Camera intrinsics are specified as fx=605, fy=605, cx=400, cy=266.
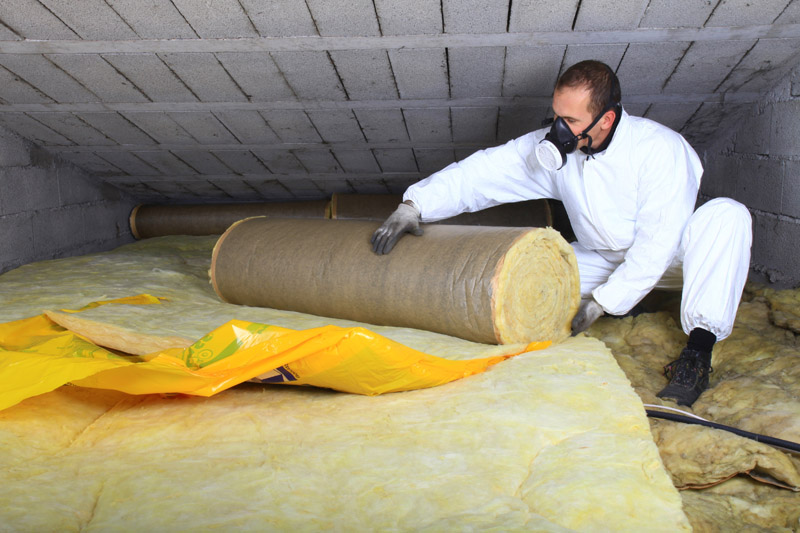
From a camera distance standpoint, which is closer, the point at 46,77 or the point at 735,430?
the point at 735,430

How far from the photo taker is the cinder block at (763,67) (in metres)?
2.36

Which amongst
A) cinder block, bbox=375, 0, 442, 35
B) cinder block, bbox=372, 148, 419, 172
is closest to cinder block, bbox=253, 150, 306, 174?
cinder block, bbox=372, 148, 419, 172

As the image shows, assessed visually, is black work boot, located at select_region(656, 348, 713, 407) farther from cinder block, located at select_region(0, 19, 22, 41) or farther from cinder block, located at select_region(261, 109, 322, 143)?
cinder block, located at select_region(0, 19, 22, 41)

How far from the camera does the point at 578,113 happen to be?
2.14 m

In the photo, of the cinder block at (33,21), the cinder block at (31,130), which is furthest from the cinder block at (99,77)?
the cinder block at (31,130)

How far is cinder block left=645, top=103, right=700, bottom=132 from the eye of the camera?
2.86 metres

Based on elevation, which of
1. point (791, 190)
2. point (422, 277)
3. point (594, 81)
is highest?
point (594, 81)

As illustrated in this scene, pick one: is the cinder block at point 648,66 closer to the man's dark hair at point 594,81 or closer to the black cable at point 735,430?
the man's dark hair at point 594,81

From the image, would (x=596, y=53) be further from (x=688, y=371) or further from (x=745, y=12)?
(x=688, y=371)

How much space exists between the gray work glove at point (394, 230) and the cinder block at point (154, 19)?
1.05 meters

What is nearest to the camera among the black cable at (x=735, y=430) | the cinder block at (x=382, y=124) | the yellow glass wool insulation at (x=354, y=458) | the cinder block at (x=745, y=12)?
the yellow glass wool insulation at (x=354, y=458)

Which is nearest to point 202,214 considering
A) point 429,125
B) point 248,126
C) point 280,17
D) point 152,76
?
point 248,126

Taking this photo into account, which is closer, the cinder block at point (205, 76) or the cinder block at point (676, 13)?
the cinder block at point (676, 13)

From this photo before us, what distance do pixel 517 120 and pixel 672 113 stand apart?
2.45 ft
